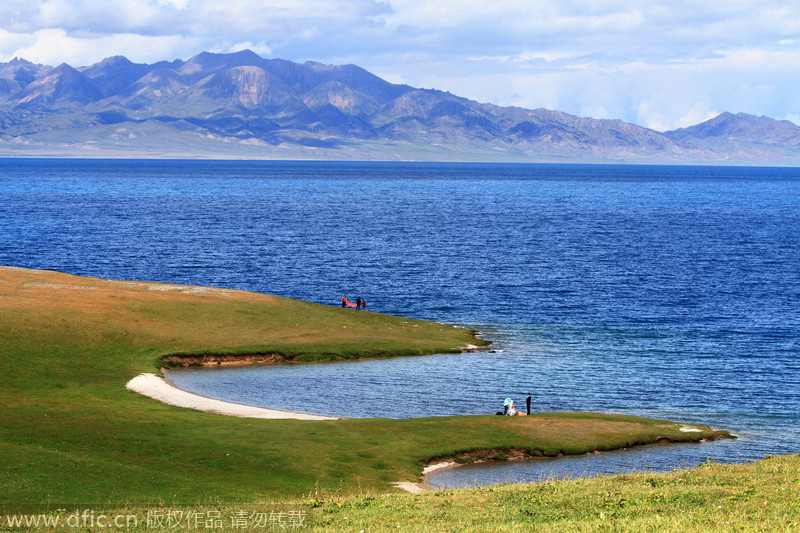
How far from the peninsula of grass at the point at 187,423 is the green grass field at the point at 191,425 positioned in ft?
0.37

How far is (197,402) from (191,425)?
23.1ft

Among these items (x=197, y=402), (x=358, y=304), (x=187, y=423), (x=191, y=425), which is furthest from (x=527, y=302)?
(x=191, y=425)

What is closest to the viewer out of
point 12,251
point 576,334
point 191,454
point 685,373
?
point 191,454

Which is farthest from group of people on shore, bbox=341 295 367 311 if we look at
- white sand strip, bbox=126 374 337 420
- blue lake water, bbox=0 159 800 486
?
white sand strip, bbox=126 374 337 420

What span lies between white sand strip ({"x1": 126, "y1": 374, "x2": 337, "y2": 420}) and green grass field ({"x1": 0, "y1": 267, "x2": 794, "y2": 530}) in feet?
4.14

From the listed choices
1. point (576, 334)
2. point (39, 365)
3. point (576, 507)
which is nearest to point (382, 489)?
point (576, 507)

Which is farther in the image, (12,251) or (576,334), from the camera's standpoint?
(12,251)

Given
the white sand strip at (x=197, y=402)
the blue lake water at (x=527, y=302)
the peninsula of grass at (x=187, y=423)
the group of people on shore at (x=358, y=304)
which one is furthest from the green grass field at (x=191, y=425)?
the group of people on shore at (x=358, y=304)

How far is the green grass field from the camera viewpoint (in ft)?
118

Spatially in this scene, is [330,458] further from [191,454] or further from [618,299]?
[618,299]

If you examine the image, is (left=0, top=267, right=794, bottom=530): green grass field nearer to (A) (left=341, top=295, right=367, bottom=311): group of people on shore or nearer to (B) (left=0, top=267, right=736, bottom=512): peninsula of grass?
(B) (left=0, top=267, right=736, bottom=512): peninsula of grass

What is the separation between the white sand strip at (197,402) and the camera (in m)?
51.6

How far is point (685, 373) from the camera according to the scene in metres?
66.6

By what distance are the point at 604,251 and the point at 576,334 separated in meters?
67.2
